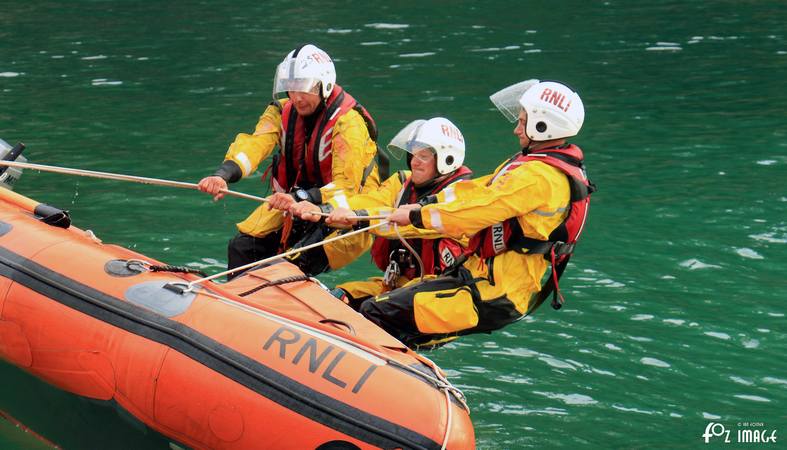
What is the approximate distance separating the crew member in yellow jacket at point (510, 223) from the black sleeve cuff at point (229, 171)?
4.12ft

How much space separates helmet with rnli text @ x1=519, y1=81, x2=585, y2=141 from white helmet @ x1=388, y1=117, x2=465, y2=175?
415 millimetres

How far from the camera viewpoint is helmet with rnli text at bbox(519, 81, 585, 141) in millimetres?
4980

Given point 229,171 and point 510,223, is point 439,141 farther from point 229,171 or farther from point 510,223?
point 229,171

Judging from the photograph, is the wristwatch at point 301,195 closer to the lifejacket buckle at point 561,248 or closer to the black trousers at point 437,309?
the black trousers at point 437,309

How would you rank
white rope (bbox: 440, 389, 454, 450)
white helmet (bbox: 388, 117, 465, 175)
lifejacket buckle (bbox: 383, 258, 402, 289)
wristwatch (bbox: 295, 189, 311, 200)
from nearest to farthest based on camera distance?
1. white rope (bbox: 440, 389, 454, 450)
2. white helmet (bbox: 388, 117, 465, 175)
3. lifejacket buckle (bbox: 383, 258, 402, 289)
4. wristwatch (bbox: 295, 189, 311, 200)

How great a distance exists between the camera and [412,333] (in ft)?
17.3

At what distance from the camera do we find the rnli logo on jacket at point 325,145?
19.5 feet

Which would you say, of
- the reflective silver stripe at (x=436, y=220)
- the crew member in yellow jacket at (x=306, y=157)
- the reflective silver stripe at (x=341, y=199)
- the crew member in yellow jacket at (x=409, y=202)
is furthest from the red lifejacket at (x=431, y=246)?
the reflective silver stripe at (x=436, y=220)

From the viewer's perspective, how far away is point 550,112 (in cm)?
498

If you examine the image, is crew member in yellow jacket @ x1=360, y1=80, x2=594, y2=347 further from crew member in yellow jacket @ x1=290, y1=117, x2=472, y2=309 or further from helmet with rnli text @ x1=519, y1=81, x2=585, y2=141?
crew member in yellow jacket @ x1=290, y1=117, x2=472, y2=309

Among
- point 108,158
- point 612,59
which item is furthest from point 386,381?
point 612,59

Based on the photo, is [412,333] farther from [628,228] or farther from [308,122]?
[628,228]

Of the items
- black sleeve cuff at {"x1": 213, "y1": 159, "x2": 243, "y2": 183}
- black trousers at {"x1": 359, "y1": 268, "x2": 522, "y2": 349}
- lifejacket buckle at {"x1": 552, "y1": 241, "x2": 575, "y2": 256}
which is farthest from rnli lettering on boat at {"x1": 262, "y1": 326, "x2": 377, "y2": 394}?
black sleeve cuff at {"x1": 213, "y1": 159, "x2": 243, "y2": 183}

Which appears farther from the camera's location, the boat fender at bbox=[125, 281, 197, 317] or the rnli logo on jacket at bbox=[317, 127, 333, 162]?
the rnli logo on jacket at bbox=[317, 127, 333, 162]
